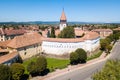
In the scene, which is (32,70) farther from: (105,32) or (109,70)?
(105,32)

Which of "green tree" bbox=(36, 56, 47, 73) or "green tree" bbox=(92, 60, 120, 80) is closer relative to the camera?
"green tree" bbox=(92, 60, 120, 80)

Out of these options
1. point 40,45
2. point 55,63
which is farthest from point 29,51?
point 55,63

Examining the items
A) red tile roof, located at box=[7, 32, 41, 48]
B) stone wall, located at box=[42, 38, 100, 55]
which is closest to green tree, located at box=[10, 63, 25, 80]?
red tile roof, located at box=[7, 32, 41, 48]

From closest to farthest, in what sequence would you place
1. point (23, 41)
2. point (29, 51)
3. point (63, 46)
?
1. point (23, 41)
2. point (29, 51)
3. point (63, 46)

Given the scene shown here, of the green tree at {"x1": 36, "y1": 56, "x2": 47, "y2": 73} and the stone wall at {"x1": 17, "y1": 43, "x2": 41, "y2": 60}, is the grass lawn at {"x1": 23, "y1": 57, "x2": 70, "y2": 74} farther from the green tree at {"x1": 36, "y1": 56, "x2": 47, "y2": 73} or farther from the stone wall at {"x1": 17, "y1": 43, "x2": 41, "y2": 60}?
the green tree at {"x1": 36, "y1": 56, "x2": 47, "y2": 73}

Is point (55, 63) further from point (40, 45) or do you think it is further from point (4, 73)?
point (4, 73)

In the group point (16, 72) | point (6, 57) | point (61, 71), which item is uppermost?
point (6, 57)

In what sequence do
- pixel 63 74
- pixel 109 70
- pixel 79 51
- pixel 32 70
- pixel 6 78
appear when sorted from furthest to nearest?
pixel 79 51 < pixel 63 74 < pixel 32 70 < pixel 6 78 < pixel 109 70

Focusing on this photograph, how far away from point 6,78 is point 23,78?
24.0ft

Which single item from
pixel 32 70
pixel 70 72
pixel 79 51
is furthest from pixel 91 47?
pixel 32 70

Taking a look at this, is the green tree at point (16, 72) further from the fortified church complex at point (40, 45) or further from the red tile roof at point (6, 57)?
the fortified church complex at point (40, 45)

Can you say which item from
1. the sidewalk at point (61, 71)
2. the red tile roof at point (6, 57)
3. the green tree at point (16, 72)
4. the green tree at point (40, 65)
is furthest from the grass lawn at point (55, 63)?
the green tree at point (16, 72)

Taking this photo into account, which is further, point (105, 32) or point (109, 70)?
point (105, 32)

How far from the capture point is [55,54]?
2633 inches
